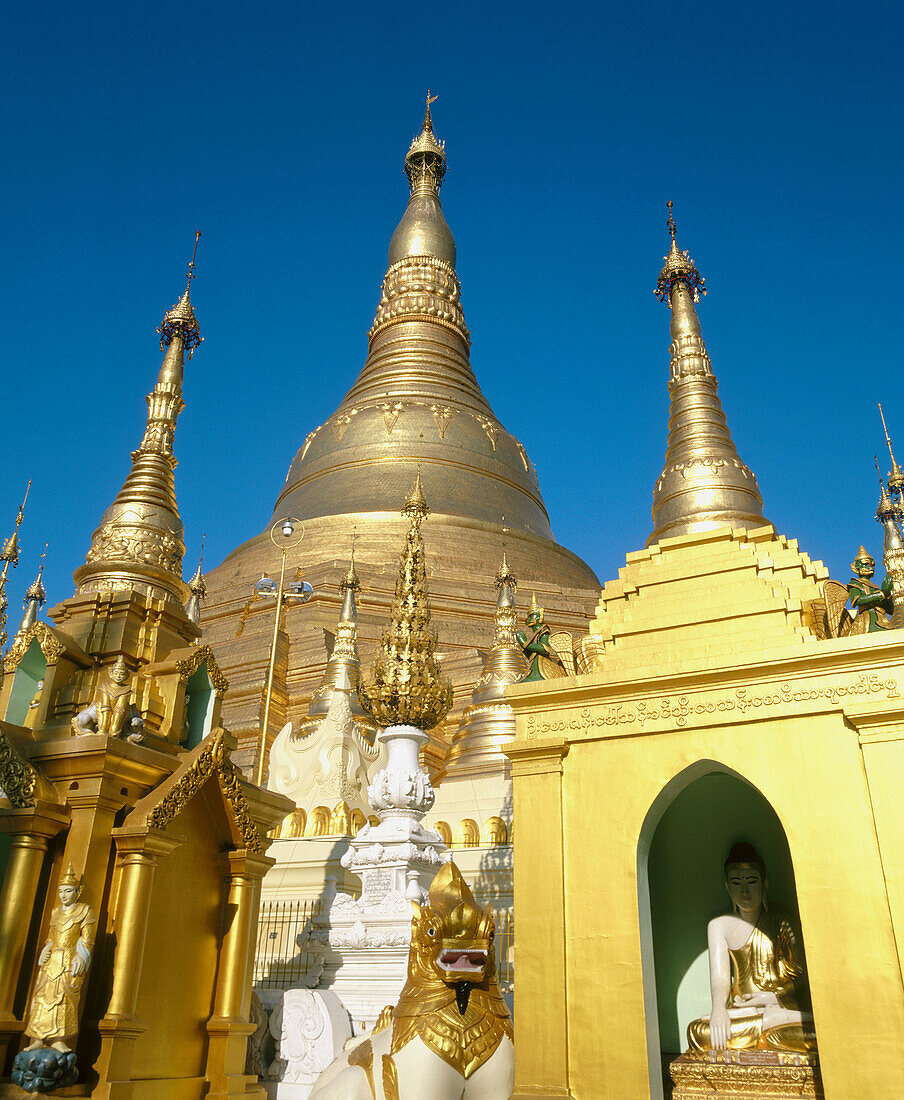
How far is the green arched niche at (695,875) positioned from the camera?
5836 millimetres

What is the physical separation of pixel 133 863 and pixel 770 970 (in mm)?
3894

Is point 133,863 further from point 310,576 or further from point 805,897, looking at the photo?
point 310,576

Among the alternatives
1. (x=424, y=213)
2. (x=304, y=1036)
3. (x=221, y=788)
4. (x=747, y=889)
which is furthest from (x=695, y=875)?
(x=424, y=213)

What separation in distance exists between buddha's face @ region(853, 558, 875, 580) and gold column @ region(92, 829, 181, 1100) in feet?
15.7

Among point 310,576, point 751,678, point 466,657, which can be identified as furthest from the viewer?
point 310,576

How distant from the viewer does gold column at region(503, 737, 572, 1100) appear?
4931 mm

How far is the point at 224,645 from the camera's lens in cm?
2153

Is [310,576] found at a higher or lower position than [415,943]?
higher

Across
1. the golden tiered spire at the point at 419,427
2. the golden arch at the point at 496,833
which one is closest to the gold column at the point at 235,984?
the golden arch at the point at 496,833

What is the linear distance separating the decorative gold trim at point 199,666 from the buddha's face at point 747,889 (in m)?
3.82

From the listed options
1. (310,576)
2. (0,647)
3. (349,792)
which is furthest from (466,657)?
(0,647)

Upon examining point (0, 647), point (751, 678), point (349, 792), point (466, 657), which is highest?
point (466, 657)

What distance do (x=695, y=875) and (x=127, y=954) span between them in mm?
3652

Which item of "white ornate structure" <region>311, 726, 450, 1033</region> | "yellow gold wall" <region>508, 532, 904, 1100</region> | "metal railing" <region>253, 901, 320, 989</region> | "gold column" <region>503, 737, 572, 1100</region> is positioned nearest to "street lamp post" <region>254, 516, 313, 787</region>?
"metal railing" <region>253, 901, 320, 989</region>
